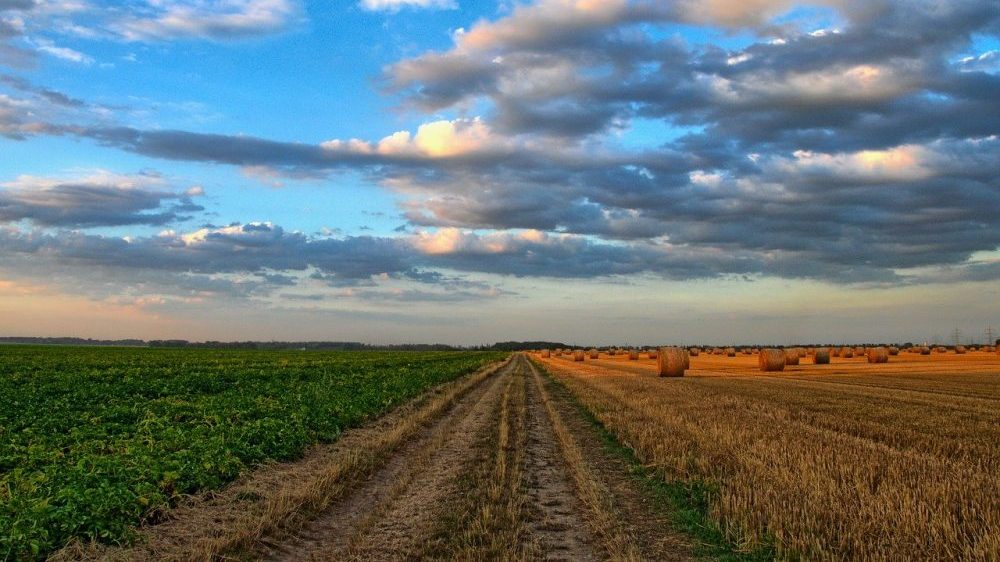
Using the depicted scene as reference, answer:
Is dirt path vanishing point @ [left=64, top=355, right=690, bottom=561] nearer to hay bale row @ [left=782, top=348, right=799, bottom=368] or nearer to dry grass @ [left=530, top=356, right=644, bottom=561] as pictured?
dry grass @ [left=530, top=356, right=644, bottom=561]

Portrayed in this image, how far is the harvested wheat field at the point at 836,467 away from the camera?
7.47 metres

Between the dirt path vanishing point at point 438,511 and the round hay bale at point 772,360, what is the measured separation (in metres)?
38.1

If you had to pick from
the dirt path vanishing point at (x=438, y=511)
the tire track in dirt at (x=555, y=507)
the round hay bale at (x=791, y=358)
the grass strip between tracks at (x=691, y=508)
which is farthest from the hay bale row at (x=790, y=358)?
the grass strip between tracks at (x=691, y=508)

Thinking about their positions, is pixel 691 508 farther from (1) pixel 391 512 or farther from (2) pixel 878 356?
(2) pixel 878 356

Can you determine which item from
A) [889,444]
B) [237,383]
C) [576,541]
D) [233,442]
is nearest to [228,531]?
[576,541]

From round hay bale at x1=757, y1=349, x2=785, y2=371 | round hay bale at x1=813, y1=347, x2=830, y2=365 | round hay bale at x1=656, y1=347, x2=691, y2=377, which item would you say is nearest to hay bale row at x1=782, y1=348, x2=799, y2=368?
round hay bale at x1=813, y1=347, x2=830, y2=365

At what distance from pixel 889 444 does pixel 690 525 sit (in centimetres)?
746

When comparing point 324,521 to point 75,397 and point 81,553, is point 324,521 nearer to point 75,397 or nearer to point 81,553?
point 81,553

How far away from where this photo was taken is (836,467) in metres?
11.0

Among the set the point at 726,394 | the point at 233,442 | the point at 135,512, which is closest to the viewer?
the point at 135,512

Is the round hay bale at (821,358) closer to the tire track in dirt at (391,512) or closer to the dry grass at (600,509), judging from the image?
the dry grass at (600,509)

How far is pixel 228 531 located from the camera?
844cm

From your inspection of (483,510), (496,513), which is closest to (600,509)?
(496,513)

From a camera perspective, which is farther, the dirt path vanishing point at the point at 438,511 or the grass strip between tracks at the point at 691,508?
the dirt path vanishing point at the point at 438,511
